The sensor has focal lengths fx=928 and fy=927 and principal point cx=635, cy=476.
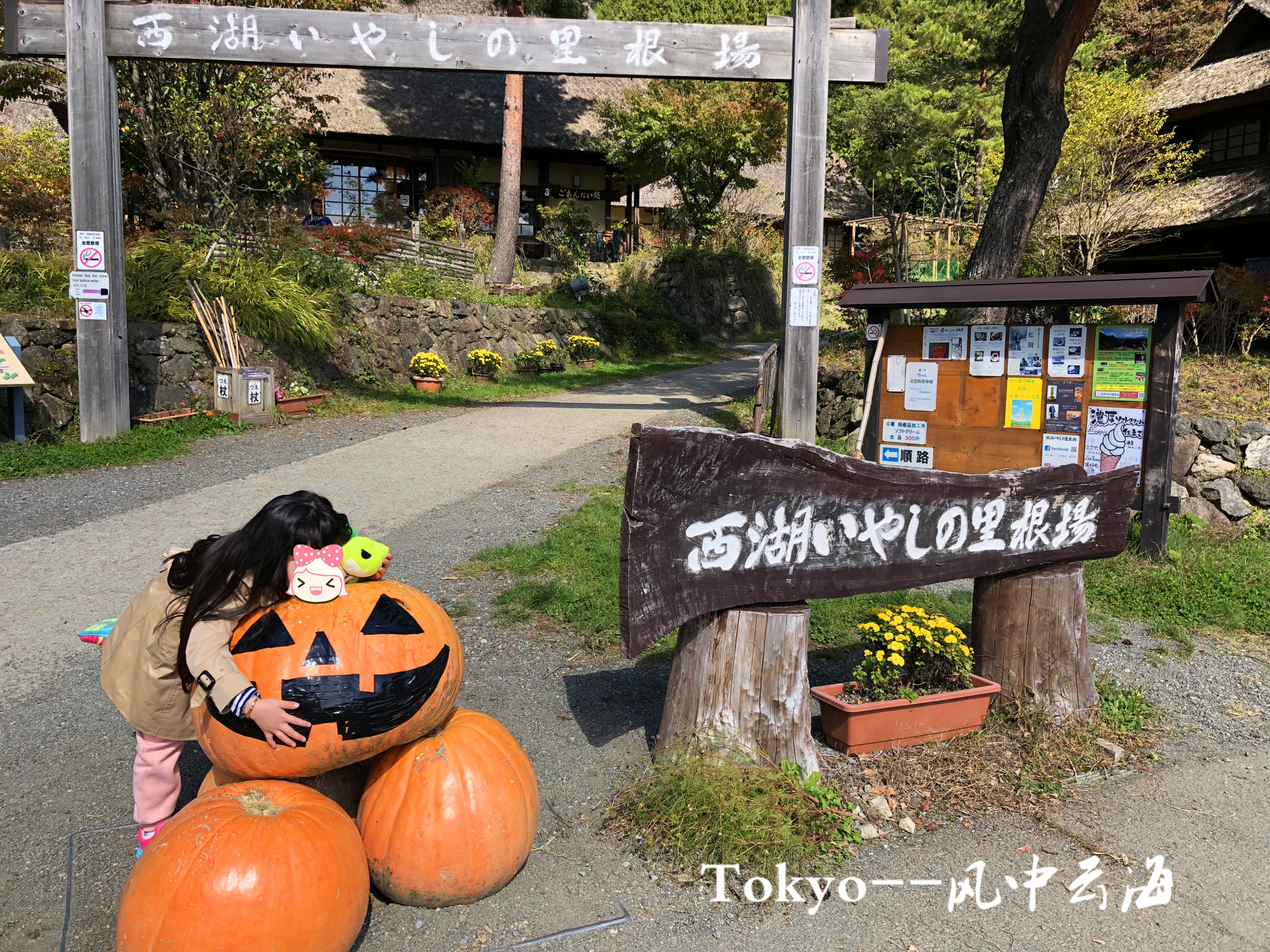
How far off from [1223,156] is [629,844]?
750 inches

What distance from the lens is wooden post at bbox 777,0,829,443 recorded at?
31.0 feet

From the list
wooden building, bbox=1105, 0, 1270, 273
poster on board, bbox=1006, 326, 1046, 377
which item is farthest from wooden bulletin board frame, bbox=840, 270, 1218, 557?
wooden building, bbox=1105, 0, 1270, 273

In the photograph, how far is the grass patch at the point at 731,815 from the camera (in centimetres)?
317

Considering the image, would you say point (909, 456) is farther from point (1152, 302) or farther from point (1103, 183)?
point (1103, 183)

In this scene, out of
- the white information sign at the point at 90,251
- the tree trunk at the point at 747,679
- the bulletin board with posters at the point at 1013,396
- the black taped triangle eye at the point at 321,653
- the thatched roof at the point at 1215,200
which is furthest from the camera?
the thatched roof at the point at 1215,200

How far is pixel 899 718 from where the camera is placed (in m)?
3.99

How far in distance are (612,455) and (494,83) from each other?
19.2 m

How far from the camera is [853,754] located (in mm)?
3979

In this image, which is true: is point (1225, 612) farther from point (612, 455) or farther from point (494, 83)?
point (494, 83)

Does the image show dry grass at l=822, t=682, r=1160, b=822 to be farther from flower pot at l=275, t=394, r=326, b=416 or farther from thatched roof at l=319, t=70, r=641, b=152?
thatched roof at l=319, t=70, r=641, b=152

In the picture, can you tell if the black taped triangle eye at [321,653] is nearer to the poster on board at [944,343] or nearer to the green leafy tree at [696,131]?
the poster on board at [944,343]

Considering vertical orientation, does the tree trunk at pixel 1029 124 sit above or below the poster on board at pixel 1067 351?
above

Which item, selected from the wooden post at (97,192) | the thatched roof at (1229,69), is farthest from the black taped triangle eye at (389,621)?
the thatched roof at (1229,69)

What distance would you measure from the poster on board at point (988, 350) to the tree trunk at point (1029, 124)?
2.70 meters
